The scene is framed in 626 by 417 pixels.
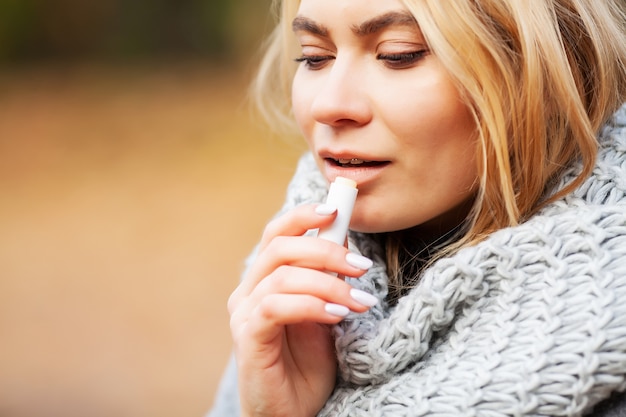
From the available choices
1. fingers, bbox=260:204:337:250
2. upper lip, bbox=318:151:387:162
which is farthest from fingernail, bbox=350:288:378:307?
upper lip, bbox=318:151:387:162

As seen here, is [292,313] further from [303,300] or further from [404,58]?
[404,58]

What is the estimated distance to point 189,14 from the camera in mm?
8461

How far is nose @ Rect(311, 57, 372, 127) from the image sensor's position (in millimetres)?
1221

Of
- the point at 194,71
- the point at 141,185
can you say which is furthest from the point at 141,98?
the point at 141,185

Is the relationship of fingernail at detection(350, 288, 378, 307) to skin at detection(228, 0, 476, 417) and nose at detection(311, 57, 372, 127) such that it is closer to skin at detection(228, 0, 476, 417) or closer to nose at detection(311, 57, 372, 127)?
skin at detection(228, 0, 476, 417)

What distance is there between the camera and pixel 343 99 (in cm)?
122

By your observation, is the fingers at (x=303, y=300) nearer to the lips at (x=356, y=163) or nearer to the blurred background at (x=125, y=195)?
the lips at (x=356, y=163)

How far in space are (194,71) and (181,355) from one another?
5003 millimetres

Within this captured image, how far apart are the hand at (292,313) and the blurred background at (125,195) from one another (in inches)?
28.3

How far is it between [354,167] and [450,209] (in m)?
0.20

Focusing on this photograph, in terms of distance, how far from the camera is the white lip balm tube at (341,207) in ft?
3.92

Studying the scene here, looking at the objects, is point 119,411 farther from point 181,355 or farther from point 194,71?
point 194,71

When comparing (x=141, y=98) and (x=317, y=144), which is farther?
(x=141, y=98)

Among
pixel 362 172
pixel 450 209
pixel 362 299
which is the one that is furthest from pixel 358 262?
pixel 450 209
